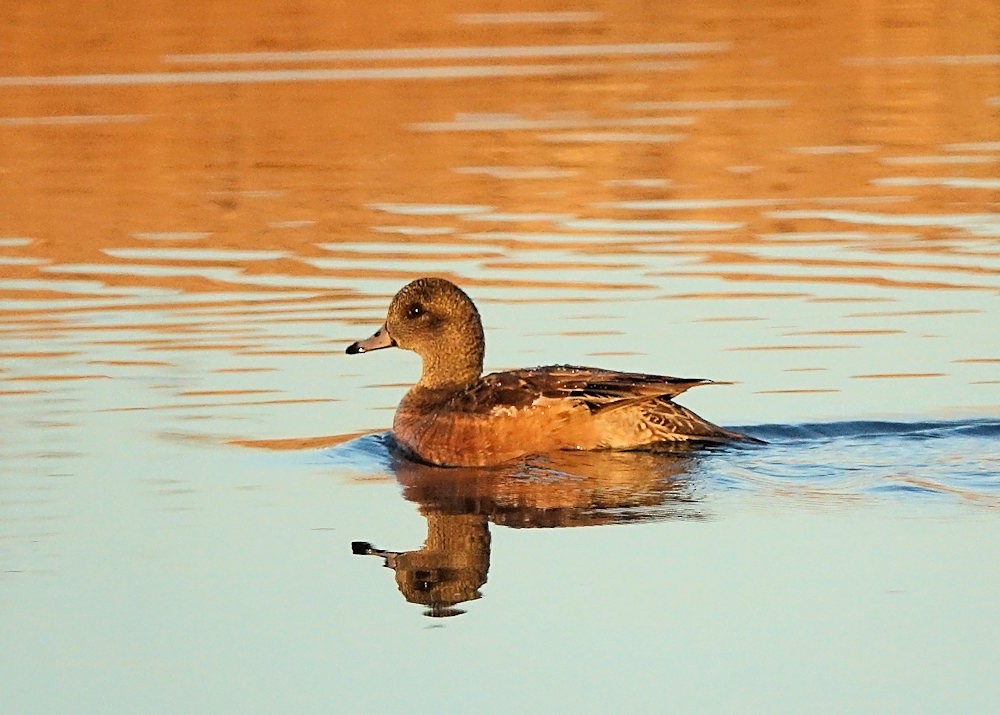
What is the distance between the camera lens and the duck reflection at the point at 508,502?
7589 mm

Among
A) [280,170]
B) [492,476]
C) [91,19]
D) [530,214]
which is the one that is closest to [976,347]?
[492,476]

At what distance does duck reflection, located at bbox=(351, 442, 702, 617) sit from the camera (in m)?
7.59

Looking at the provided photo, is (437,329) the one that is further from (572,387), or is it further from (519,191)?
(519,191)

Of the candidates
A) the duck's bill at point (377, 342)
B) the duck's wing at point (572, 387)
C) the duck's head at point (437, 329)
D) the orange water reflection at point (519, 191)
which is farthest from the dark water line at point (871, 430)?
the duck's bill at point (377, 342)

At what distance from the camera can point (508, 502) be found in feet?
29.0

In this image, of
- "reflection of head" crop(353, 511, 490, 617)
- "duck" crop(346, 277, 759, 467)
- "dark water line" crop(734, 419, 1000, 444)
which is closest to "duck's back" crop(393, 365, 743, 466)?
"duck" crop(346, 277, 759, 467)

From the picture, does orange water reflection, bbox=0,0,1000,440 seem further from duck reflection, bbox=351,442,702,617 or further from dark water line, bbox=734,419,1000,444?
duck reflection, bbox=351,442,702,617

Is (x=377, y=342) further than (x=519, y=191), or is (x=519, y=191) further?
(x=519, y=191)

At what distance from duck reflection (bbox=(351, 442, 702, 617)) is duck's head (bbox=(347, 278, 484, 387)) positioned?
78cm

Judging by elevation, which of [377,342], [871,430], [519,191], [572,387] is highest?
[519,191]

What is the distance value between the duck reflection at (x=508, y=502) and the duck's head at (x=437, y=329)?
0.78 m

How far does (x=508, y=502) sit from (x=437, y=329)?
6.06 feet

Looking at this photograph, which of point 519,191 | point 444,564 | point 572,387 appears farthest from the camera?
point 519,191

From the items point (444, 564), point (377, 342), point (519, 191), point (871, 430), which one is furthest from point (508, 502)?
point (519, 191)
